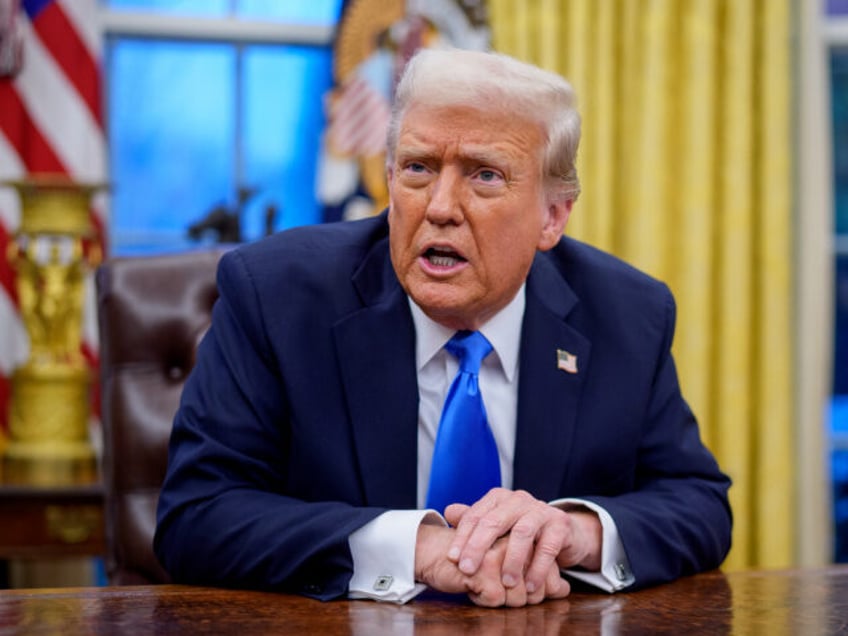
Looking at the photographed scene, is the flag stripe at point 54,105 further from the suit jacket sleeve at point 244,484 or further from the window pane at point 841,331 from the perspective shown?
the window pane at point 841,331

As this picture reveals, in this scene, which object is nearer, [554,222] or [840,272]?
[554,222]

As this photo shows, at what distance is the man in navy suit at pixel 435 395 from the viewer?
151 cm

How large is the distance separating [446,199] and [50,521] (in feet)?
5.24

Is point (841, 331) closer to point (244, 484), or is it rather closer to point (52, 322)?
point (52, 322)

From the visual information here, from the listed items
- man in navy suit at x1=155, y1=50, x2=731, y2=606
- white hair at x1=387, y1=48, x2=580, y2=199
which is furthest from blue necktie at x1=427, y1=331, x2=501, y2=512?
white hair at x1=387, y1=48, x2=580, y2=199

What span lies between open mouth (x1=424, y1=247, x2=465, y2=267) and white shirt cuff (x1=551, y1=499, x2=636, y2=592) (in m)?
0.40

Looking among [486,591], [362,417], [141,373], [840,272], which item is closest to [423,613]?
[486,591]

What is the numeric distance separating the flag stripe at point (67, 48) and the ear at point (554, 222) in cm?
205

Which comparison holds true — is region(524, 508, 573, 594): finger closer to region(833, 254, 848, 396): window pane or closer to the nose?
the nose

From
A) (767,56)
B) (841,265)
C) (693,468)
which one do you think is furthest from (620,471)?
(841,265)

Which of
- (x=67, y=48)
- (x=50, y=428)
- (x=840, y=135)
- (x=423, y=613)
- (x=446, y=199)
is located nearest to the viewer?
(x=423, y=613)

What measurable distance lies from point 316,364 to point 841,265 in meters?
2.84

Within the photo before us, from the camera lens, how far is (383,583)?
1.46 meters

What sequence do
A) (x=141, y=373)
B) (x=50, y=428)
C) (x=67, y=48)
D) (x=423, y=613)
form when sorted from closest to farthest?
1. (x=423, y=613)
2. (x=141, y=373)
3. (x=50, y=428)
4. (x=67, y=48)
